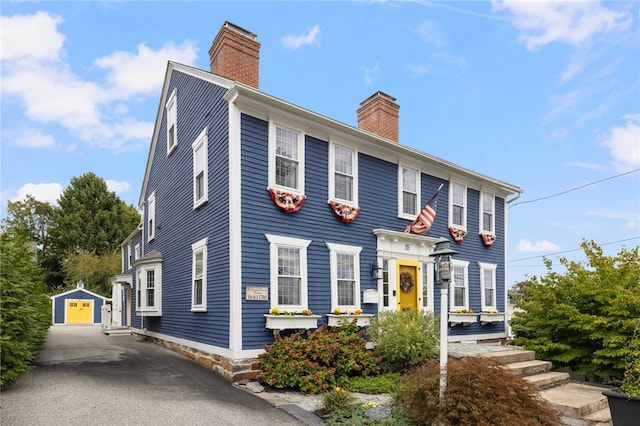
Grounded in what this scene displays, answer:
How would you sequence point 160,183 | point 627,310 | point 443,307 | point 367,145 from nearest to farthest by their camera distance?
1. point 443,307
2. point 627,310
3. point 367,145
4. point 160,183

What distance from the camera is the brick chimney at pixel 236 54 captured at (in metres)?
11.3

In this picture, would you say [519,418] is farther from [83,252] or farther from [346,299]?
[83,252]

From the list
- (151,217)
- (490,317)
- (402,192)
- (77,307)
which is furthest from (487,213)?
(77,307)

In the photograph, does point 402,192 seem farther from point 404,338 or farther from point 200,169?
point 200,169

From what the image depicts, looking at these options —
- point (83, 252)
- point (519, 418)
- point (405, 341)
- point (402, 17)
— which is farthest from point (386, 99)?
point (83, 252)

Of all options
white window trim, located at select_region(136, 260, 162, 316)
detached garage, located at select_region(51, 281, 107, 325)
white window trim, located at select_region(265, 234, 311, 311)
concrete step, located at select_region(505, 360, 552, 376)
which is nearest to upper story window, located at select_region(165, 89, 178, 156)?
white window trim, located at select_region(136, 260, 162, 316)

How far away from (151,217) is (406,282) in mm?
10127

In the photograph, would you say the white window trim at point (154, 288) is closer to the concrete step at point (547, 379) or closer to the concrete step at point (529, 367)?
the concrete step at point (529, 367)

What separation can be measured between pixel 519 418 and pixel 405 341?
4.06m

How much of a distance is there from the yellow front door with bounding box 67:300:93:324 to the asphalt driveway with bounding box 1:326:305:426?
25.8m

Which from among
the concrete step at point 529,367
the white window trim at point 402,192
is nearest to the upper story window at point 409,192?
the white window trim at point 402,192

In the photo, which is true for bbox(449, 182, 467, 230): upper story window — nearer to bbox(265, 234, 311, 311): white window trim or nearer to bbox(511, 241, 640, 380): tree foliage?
bbox(511, 241, 640, 380): tree foliage

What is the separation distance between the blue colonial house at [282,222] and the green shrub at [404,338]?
31.7 inches

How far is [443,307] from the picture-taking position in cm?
652
